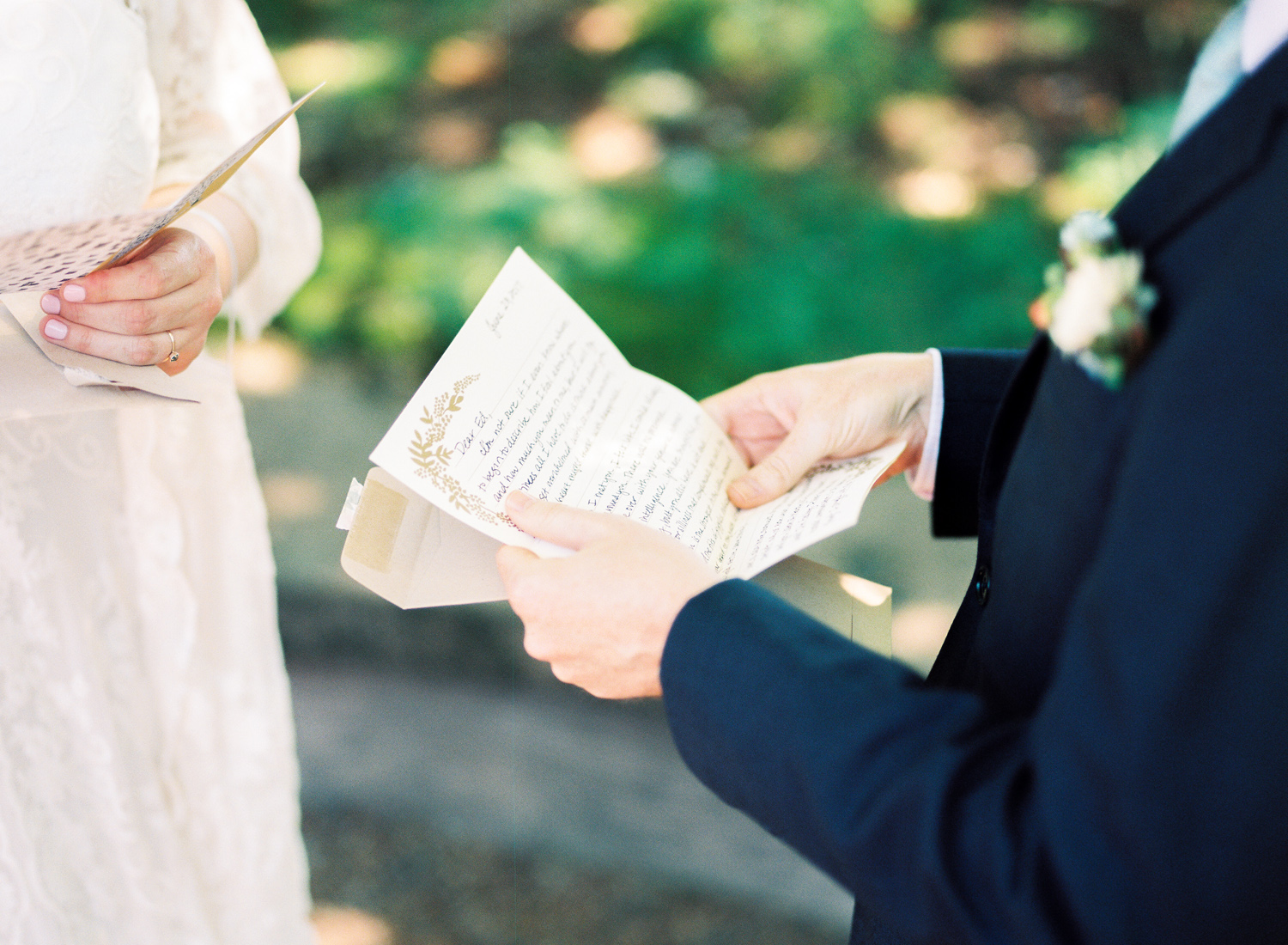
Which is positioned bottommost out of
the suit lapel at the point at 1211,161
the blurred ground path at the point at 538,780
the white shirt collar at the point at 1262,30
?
the blurred ground path at the point at 538,780

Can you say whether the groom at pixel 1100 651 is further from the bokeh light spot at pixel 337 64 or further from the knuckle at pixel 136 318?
the bokeh light spot at pixel 337 64

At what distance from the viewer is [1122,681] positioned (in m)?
0.50

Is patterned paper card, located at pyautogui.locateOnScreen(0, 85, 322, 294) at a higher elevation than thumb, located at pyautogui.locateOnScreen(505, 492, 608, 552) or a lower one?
higher

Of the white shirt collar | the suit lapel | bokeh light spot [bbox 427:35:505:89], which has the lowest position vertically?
bokeh light spot [bbox 427:35:505:89]

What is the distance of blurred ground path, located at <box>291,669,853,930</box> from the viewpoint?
6.38 feet

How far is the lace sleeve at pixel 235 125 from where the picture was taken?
3.72 feet

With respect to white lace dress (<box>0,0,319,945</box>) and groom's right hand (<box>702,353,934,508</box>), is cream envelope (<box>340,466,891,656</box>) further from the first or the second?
white lace dress (<box>0,0,319,945</box>)

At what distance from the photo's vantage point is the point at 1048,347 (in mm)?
698

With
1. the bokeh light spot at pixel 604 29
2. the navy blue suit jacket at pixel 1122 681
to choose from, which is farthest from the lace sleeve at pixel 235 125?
the bokeh light spot at pixel 604 29

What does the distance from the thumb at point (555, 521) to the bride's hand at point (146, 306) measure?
1.47ft

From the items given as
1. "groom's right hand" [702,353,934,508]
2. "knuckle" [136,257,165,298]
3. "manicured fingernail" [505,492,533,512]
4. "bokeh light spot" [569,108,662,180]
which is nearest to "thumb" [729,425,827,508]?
"groom's right hand" [702,353,934,508]

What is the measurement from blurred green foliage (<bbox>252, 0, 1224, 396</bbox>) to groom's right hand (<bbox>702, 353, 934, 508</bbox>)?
135cm

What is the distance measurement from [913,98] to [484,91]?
1.24 metres

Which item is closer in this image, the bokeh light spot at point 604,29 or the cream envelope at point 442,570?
the cream envelope at point 442,570
